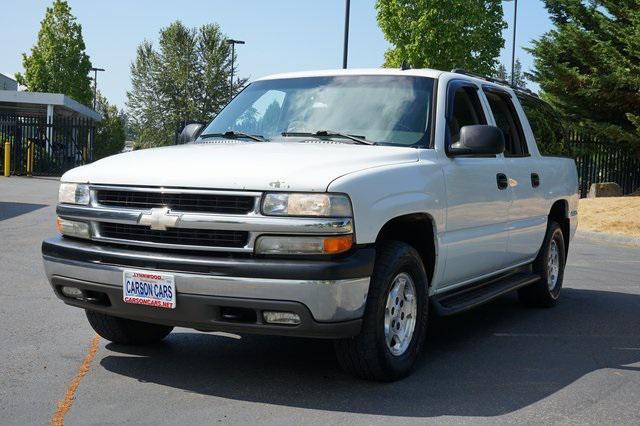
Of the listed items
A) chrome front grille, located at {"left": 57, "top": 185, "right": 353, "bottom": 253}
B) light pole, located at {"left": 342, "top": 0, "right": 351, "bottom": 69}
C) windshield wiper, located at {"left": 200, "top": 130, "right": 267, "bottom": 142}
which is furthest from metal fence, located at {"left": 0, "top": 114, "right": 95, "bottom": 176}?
chrome front grille, located at {"left": 57, "top": 185, "right": 353, "bottom": 253}

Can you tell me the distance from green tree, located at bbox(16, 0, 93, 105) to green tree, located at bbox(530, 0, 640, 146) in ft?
130

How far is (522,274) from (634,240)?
371 inches

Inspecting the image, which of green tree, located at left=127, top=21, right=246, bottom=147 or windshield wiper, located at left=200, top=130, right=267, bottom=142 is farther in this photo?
green tree, located at left=127, top=21, right=246, bottom=147

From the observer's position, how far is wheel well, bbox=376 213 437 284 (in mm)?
5379

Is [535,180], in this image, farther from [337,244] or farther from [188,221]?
[188,221]

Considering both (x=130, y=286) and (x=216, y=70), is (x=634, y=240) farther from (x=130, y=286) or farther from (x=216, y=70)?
(x=216, y=70)

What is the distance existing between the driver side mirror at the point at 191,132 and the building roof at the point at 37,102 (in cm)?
3133

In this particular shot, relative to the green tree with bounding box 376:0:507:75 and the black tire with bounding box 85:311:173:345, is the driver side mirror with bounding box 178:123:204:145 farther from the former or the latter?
the green tree with bounding box 376:0:507:75

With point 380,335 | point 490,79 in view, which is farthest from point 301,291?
point 490,79

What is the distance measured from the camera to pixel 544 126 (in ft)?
27.3

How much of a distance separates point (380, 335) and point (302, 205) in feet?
3.06

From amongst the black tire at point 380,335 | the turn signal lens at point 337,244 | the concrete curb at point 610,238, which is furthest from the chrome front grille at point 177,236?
the concrete curb at point 610,238

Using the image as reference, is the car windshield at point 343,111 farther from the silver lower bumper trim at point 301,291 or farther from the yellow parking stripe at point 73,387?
the yellow parking stripe at point 73,387

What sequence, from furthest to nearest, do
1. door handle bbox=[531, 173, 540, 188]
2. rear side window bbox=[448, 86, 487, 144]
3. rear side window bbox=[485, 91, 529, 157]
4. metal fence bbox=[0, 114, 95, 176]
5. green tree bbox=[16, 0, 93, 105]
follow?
green tree bbox=[16, 0, 93, 105], metal fence bbox=[0, 114, 95, 176], door handle bbox=[531, 173, 540, 188], rear side window bbox=[485, 91, 529, 157], rear side window bbox=[448, 86, 487, 144]
